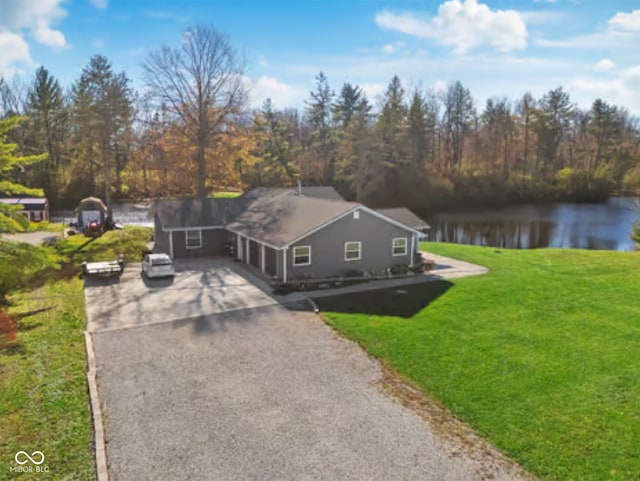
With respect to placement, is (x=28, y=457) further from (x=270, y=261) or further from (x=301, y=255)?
(x=270, y=261)

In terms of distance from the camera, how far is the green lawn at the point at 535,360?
8.49 metres

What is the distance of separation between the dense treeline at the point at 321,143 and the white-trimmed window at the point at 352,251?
1871cm

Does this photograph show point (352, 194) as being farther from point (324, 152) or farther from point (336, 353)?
point (336, 353)

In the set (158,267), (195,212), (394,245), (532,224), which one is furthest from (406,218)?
(532,224)

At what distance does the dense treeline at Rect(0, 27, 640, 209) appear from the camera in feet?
116

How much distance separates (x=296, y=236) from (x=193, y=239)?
A: 8697 mm

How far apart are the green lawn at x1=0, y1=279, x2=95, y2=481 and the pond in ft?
104

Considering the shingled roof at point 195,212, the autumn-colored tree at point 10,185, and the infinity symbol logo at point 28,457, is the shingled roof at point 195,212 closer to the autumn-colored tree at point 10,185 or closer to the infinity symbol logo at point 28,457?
the autumn-colored tree at point 10,185

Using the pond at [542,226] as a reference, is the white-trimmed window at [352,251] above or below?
above

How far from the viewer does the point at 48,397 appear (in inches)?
388

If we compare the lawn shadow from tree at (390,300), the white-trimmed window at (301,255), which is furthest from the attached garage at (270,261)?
the lawn shadow from tree at (390,300)

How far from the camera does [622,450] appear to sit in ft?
27.2

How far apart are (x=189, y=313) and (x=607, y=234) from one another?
126ft

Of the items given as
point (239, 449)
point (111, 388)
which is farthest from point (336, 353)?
point (111, 388)
